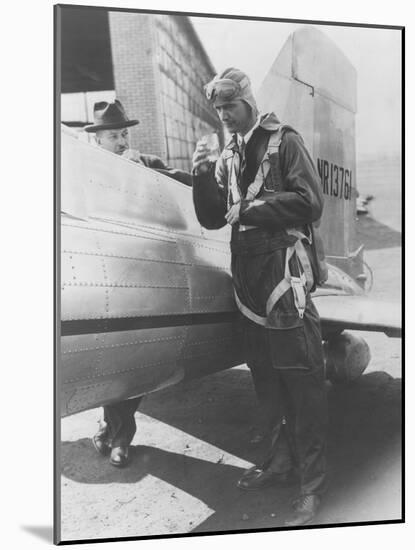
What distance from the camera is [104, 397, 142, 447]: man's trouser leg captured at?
4.28 m

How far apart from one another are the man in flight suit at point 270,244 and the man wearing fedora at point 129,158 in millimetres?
314

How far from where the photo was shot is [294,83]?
4609 millimetres

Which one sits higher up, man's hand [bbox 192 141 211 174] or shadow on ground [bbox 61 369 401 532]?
man's hand [bbox 192 141 211 174]

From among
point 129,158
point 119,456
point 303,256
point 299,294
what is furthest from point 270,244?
point 119,456

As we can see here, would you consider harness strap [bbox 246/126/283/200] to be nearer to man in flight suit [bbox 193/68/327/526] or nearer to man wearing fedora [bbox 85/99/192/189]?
man in flight suit [bbox 193/68/327/526]

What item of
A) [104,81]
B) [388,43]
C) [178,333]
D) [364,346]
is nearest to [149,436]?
[178,333]

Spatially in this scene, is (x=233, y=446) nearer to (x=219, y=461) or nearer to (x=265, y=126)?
(x=219, y=461)

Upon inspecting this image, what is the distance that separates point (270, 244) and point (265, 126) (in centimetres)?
65

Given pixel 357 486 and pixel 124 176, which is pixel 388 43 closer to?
pixel 124 176

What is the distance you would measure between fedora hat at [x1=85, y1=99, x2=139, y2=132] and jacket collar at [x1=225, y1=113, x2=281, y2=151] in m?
0.54

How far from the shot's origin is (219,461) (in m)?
4.48

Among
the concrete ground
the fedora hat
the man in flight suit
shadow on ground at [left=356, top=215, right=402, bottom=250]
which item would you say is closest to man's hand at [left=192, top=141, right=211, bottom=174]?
the man in flight suit

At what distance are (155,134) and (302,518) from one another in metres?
2.28

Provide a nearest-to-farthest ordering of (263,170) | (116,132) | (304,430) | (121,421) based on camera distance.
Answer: (116,132)
(121,421)
(263,170)
(304,430)
